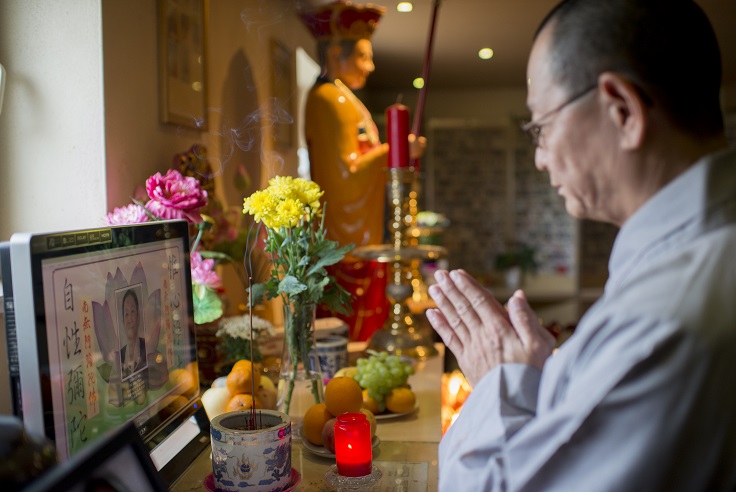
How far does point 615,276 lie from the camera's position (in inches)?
31.3

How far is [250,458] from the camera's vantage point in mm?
1026

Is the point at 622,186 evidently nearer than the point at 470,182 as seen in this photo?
Yes

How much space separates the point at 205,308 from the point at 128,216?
254 mm

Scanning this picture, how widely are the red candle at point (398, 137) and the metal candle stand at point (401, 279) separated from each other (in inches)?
1.2

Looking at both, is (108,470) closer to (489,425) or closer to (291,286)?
(489,425)

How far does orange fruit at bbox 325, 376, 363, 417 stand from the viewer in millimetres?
1309

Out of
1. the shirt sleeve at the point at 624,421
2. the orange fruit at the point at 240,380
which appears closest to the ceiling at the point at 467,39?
the orange fruit at the point at 240,380

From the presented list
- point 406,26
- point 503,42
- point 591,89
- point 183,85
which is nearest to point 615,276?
point 591,89

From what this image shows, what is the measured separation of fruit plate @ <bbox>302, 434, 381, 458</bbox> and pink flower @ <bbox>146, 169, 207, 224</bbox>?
0.48m

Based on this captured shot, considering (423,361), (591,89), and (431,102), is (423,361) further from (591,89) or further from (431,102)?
(431,102)

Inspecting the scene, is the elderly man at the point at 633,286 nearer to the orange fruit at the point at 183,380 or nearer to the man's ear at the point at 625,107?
the man's ear at the point at 625,107

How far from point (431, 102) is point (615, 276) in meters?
6.53

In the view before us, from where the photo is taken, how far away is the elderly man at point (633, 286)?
0.68m

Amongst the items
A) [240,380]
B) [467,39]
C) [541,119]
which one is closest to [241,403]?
[240,380]
